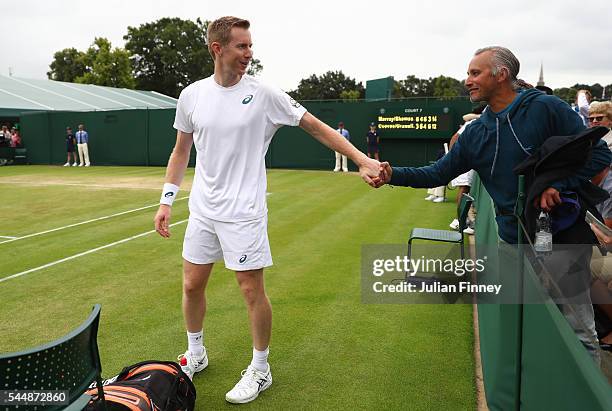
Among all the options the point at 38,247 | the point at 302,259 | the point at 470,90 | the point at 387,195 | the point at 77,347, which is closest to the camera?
the point at 77,347

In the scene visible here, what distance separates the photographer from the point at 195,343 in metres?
3.87

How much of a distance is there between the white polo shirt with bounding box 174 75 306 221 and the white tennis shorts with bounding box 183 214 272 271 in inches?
2.3

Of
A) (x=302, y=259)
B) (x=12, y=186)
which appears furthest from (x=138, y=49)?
(x=302, y=259)

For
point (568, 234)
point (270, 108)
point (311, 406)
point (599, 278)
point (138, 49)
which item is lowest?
point (311, 406)

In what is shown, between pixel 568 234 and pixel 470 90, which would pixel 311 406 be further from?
pixel 470 90

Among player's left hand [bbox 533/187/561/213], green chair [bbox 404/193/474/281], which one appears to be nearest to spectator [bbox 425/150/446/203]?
green chair [bbox 404/193/474/281]

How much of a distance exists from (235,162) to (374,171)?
96cm

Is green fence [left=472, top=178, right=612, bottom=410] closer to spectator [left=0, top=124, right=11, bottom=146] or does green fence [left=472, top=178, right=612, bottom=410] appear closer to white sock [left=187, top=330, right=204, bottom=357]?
white sock [left=187, top=330, right=204, bottom=357]

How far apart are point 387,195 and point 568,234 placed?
1075cm

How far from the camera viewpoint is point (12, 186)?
1695 centimetres

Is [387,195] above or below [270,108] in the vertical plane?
below

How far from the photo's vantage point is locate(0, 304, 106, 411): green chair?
1.81m

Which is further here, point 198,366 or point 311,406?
point 198,366

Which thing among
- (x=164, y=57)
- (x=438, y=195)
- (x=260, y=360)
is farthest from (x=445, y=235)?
(x=164, y=57)
